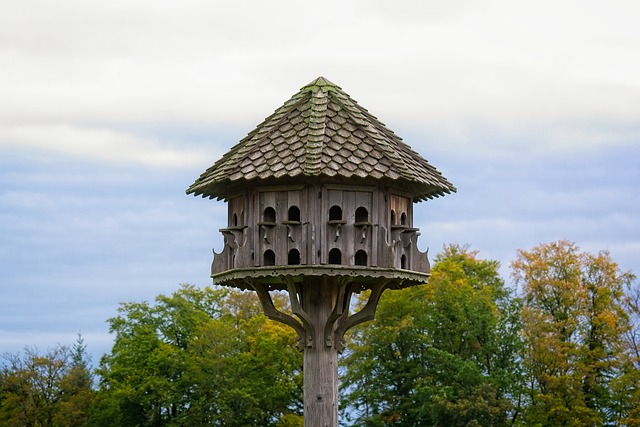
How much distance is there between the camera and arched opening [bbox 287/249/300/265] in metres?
18.0

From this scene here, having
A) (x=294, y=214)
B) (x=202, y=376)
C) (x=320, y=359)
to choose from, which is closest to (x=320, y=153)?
(x=294, y=214)

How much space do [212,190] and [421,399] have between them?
74.0 ft

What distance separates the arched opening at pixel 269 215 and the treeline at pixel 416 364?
21834 millimetres

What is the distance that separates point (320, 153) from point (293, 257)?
1642 mm

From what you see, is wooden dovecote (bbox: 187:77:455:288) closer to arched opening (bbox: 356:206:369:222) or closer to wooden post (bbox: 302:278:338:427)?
arched opening (bbox: 356:206:369:222)

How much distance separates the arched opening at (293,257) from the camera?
1798cm

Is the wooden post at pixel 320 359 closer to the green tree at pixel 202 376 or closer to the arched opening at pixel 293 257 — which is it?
the arched opening at pixel 293 257

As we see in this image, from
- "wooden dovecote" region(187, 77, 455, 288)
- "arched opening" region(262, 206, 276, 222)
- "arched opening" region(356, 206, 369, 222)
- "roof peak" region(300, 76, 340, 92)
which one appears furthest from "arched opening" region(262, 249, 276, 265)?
"roof peak" region(300, 76, 340, 92)

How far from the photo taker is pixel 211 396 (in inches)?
1732

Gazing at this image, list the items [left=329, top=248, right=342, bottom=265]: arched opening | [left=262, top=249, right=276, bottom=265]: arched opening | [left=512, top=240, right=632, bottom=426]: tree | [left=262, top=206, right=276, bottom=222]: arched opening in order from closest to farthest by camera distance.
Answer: [left=329, top=248, right=342, bottom=265]: arched opening → [left=262, top=249, right=276, bottom=265]: arched opening → [left=262, top=206, right=276, bottom=222]: arched opening → [left=512, top=240, right=632, bottom=426]: tree

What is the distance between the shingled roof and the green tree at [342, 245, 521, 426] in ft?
71.1

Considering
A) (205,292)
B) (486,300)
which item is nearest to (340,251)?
(486,300)

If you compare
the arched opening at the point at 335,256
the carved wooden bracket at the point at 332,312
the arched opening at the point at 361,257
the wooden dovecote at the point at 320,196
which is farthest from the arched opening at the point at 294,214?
the arched opening at the point at 361,257

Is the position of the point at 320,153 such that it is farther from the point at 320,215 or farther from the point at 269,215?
the point at 269,215
